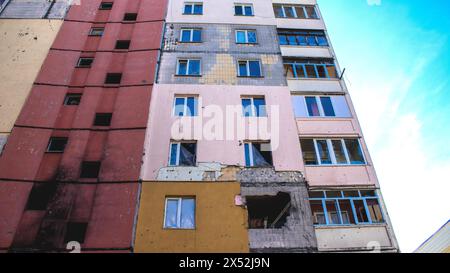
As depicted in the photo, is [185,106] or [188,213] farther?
[185,106]

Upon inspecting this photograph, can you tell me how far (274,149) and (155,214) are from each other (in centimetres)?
595

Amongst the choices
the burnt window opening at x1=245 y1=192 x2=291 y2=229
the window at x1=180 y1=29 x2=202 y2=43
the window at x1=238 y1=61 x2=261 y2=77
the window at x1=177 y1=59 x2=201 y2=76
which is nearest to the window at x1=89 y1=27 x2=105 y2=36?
the window at x1=180 y1=29 x2=202 y2=43

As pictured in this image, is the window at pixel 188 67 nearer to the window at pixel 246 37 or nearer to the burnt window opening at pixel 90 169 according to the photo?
the window at pixel 246 37

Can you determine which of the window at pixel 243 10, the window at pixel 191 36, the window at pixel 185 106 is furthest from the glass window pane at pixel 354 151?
the window at pixel 243 10

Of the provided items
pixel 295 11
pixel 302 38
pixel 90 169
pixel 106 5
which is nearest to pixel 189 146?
pixel 90 169

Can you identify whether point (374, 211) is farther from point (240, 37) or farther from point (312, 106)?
point (240, 37)

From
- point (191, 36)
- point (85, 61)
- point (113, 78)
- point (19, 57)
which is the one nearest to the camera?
point (113, 78)

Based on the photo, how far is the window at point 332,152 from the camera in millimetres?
12836

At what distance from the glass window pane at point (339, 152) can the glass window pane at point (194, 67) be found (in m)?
8.19

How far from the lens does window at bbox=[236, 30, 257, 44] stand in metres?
17.3

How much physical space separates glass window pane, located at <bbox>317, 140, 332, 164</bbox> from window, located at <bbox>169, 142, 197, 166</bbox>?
5.85 meters

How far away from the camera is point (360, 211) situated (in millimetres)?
11656

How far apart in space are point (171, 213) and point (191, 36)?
11.1m
